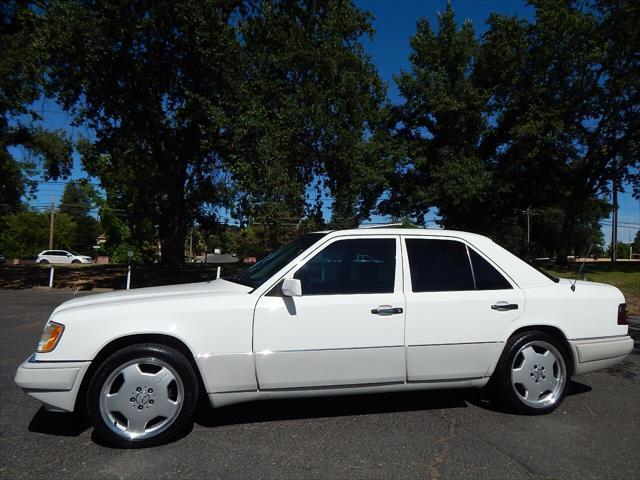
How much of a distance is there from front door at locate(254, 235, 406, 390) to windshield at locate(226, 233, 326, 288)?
0.18 metres

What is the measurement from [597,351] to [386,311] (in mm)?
2061

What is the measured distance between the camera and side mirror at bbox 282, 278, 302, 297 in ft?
12.2

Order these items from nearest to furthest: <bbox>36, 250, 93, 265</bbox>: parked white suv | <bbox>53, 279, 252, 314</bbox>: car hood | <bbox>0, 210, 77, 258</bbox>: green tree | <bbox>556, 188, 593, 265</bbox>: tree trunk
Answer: <bbox>53, 279, 252, 314</bbox>: car hood → <bbox>556, 188, 593, 265</bbox>: tree trunk → <bbox>36, 250, 93, 265</bbox>: parked white suv → <bbox>0, 210, 77, 258</bbox>: green tree

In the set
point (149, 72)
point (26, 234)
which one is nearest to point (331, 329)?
point (149, 72)

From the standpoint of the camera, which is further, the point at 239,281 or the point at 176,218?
the point at 176,218

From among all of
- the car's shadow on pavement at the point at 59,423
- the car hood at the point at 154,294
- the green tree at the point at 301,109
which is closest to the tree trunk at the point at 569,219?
the green tree at the point at 301,109

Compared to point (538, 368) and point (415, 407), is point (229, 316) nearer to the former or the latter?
point (415, 407)

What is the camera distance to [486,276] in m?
4.45

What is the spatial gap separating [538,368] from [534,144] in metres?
20.5

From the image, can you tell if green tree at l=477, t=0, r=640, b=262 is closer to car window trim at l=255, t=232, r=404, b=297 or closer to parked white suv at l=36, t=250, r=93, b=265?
car window trim at l=255, t=232, r=404, b=297

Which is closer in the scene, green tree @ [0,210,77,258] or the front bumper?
the front bumper

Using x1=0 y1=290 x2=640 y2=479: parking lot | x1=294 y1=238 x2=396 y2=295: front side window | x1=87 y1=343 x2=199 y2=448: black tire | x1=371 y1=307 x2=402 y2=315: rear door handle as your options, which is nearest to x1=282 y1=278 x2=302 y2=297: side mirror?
x1=294 y1=238 x2=396 y2=295: front side window

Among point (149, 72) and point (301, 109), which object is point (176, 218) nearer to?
point (149, 72)

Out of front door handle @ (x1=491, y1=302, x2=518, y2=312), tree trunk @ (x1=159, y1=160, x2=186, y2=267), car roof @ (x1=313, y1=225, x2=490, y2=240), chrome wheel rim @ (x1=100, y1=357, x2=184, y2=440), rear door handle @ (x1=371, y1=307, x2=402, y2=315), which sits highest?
tree trunk @ (x1=159, y1=160, x2=186, y2=267)
